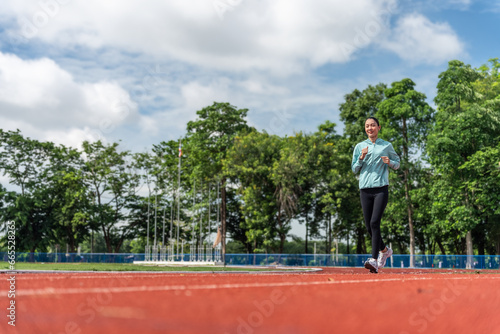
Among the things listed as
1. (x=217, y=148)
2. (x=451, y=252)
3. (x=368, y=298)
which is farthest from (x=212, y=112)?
(x=368, y=298)

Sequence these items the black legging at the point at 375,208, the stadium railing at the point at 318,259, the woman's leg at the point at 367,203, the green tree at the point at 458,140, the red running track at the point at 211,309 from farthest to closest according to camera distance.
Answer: the stadium railing at the point at 318,259 < the green tree at the point at 458,140 < the woman's leg at the point at 367,203 < the black legging at the point at 375,208 < the red running track at the point at 211,309

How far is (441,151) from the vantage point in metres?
33.2

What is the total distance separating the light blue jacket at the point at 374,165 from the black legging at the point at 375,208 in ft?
0.32

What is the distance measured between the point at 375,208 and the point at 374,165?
0.56 meters

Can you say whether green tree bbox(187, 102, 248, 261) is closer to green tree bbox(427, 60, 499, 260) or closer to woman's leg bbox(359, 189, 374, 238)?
green tree bbox(427, 60, 499, 260)

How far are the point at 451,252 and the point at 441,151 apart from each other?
25.2m

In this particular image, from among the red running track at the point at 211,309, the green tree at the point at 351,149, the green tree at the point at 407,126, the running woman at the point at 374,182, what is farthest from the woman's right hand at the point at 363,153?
the green tree at the point at 351,149

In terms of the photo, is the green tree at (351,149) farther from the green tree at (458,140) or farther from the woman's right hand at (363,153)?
the woman's right hand at (363,153)

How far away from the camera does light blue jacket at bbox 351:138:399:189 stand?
6180mm

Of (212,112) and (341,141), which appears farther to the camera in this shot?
(212,112)

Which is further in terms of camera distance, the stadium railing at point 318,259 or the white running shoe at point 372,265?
the stadium railing at point 318,259

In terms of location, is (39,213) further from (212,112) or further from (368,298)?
(368,298)

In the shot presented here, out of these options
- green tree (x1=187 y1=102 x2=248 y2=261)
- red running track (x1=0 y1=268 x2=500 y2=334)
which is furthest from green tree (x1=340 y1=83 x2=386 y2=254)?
red running track (x1=0 y1=268 x2=500 y2=334)

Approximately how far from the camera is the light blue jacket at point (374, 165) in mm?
6180
